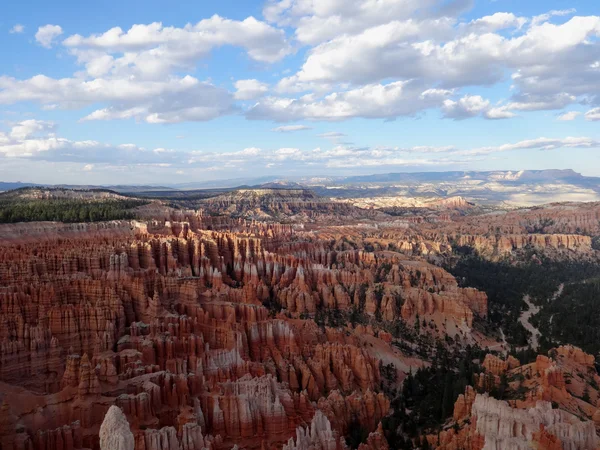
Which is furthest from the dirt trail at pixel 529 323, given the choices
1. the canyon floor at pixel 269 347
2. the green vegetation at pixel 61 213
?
the green vegetation at pixel 61 213

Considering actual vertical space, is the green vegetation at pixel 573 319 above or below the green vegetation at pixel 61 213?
below

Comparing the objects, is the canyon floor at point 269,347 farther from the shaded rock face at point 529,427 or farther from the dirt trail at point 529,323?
the dirt trail at point 529,323

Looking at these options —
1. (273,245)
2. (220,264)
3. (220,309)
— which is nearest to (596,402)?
(220,309)

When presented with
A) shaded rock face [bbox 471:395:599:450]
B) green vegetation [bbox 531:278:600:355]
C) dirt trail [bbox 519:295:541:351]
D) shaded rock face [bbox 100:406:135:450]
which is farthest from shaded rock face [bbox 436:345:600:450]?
dirt trail [bbox 519:295:541:351]

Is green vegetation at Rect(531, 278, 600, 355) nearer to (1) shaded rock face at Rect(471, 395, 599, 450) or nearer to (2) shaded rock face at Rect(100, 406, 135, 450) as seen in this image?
(1) shaded rock face at Rect(471, 395, 599, 450)

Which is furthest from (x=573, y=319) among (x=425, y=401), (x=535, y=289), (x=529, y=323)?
(x=425, y=401)

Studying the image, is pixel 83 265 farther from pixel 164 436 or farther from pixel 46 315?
pixel 164 436

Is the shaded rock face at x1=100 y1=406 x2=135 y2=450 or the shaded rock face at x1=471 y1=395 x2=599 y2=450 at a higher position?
the shaded rock face at x1=100 y1=406 x2=135 y2=450

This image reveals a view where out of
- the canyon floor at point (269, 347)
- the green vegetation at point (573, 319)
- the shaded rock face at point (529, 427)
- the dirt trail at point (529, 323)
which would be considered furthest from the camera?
the dirt trail at point (529, 323)
